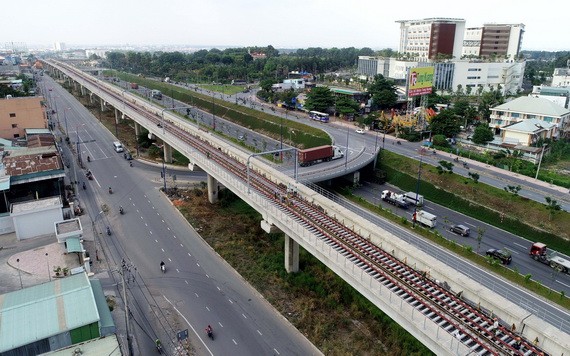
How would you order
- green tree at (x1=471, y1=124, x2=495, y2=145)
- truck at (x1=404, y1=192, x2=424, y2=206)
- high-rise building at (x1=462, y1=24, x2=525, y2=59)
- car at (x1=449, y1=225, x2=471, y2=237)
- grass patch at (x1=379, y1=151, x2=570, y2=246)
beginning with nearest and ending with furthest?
grass patch at (x1=379, y1=151, x2=570, y2=246)
car at (x1=449, y1=225, x2=471, y2=237)
truck at (x1=404, y1=192, x2=424, y2=206)
green tree at (x1=471, y1=124, x2=495, y2=145)
high-rise building at (x1=462, y1=24, x2=525, y2=59)

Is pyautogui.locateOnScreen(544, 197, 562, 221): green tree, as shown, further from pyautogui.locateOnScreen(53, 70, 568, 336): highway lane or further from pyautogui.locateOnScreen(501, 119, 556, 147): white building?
pyautogui.locateOnScreen(501, 119, 556, 147): white building

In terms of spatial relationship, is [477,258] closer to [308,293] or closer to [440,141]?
[308,293]

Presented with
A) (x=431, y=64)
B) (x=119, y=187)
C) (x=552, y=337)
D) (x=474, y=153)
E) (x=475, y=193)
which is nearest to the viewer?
(x=552, y=337)

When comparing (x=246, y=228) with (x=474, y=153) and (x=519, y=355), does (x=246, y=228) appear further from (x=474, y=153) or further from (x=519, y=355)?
(x=474, y=153)

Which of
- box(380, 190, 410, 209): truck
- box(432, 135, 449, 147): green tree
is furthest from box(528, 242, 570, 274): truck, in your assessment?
box(432, 135, 449, 147): green tree

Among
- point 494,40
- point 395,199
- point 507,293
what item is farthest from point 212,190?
point 494,40

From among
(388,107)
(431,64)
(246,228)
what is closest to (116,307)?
(246,228)
